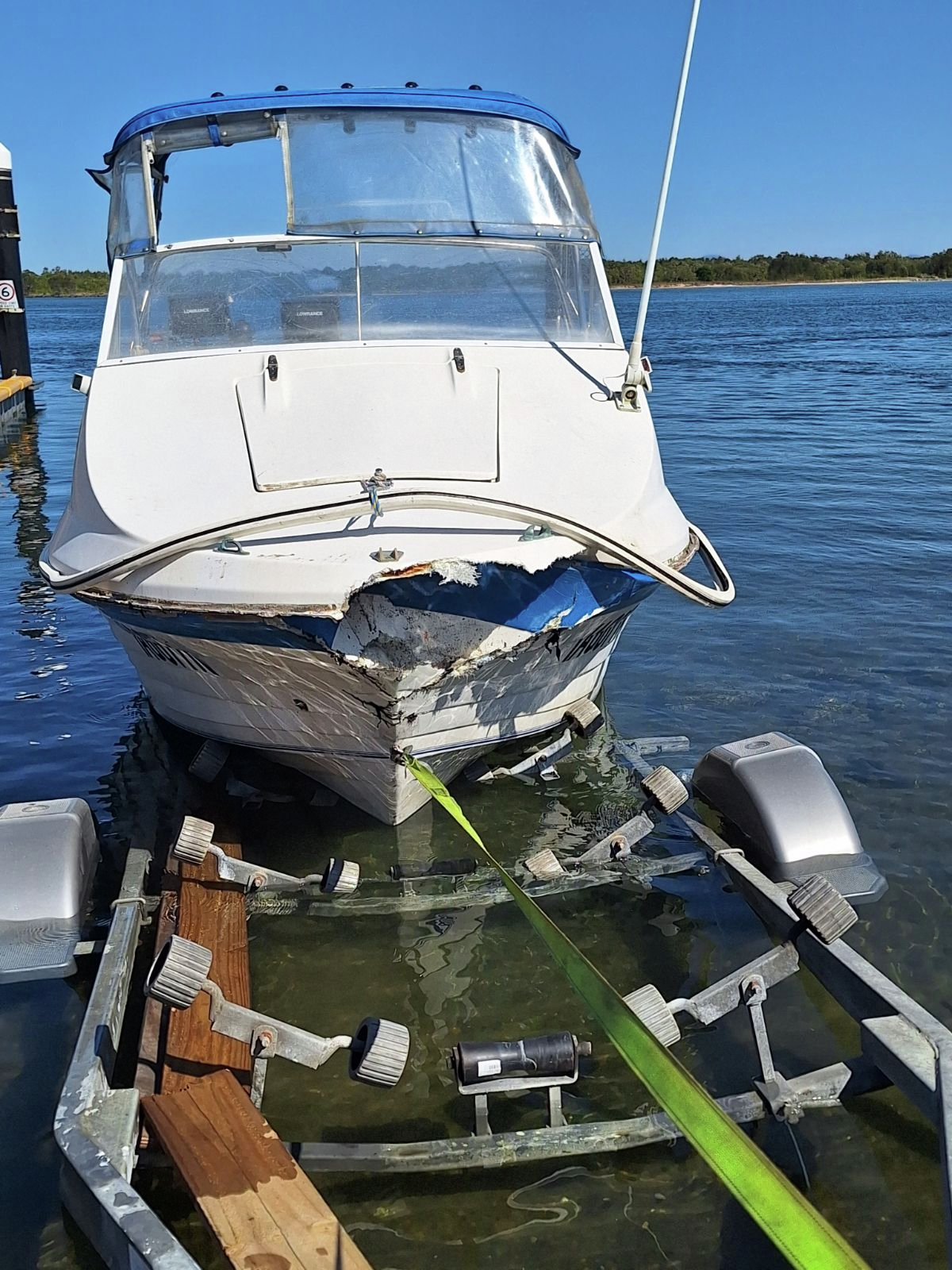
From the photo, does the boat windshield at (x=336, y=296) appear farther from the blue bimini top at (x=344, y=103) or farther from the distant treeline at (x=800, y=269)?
the distant treeline at (x=800, y=269)

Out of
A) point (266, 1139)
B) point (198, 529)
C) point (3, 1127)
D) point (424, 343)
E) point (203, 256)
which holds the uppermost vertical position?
point (203, 256)

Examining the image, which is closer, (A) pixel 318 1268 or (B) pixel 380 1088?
(A) pixel 318 1268

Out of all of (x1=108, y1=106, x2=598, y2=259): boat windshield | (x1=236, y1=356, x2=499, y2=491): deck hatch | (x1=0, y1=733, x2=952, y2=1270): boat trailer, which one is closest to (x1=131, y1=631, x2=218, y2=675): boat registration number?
(x1=0, y1=733, x2=952, y2=1270): boat trailer

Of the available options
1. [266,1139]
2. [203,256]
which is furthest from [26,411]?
[266,1139]

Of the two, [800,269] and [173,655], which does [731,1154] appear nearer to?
[173,655]

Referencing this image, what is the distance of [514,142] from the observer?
5.93m

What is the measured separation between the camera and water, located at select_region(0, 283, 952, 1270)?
3447 mm

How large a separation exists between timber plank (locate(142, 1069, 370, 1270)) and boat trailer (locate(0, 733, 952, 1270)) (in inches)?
6.2

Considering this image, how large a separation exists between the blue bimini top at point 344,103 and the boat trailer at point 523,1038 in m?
3.52

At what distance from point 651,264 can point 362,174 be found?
163 cm

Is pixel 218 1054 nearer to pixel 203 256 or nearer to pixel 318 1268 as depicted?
pixel 318 1268

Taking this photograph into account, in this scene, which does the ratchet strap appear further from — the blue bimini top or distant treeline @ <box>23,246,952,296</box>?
distant treeline @ <box>23,246,952,296</box>

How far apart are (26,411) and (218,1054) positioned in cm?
2093

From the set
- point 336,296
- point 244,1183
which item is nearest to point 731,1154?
point 244,1183
